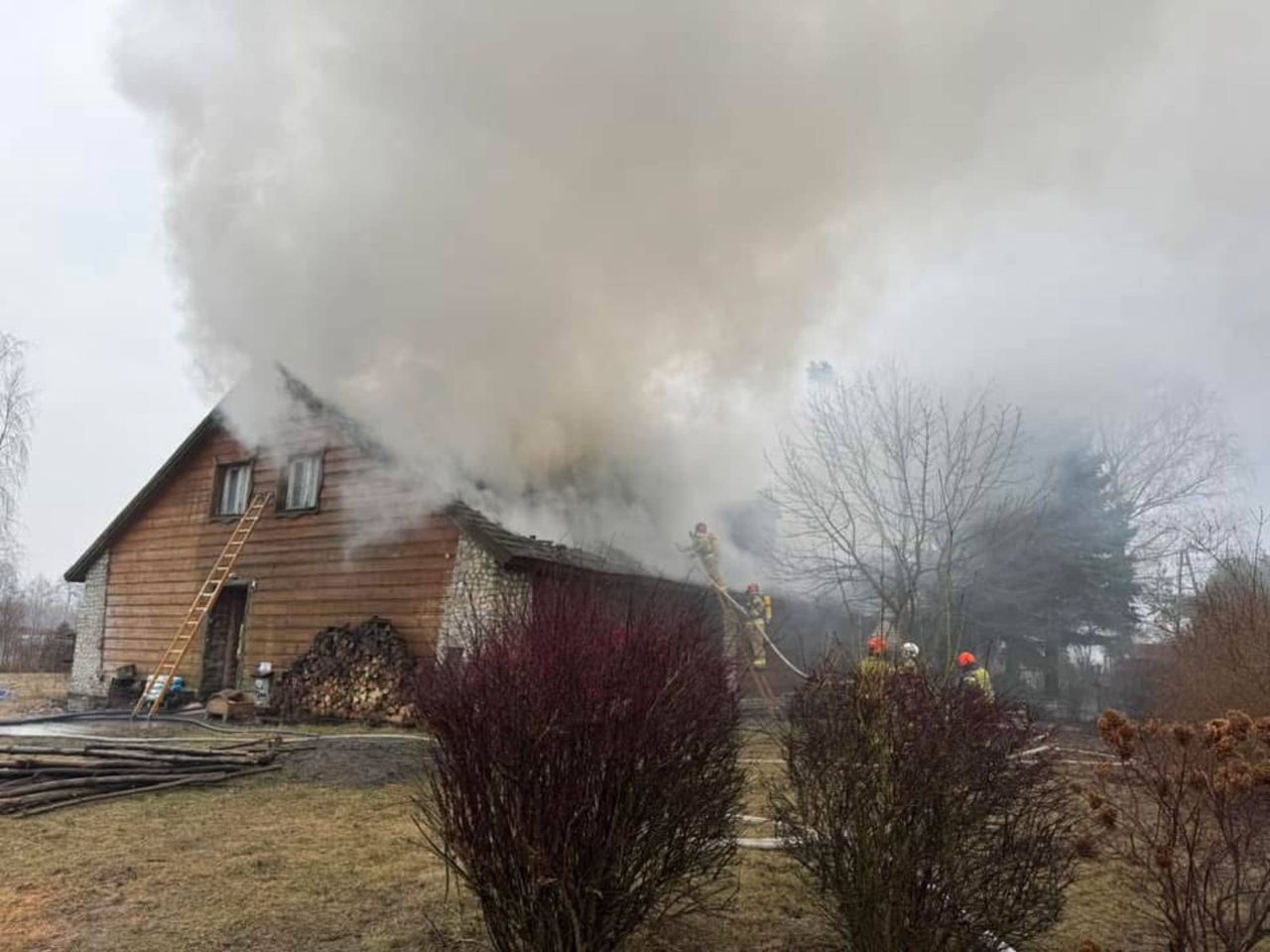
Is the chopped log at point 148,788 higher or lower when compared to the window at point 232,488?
lower

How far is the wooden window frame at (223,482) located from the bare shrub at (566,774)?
13.4 meters

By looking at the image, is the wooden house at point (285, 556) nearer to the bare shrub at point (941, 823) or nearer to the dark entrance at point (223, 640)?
the dark entrance at point (223, 640)

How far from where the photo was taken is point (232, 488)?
1614cm

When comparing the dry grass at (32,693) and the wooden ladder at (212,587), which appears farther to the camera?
the dry grass at (32,693)

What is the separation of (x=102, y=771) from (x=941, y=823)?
23.1 feet

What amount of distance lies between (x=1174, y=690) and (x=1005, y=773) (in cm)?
858

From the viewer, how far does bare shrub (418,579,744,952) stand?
3160mm

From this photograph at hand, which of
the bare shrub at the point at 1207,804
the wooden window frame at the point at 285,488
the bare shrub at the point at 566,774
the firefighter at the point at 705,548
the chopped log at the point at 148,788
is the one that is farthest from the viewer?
the wooden window frame at the point at 285,488

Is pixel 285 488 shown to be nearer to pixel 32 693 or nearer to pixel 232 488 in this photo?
pixel 232 488

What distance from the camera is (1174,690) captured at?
1017 cm

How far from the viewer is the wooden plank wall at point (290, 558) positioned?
1267 centimetres

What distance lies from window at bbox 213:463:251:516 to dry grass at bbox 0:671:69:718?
14.7ft

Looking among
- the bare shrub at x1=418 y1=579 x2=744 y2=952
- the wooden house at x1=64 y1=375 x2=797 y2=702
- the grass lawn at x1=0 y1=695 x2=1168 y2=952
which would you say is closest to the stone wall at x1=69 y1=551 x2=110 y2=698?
the wooden house at x1=64 y1=375 x2=797 y2=702

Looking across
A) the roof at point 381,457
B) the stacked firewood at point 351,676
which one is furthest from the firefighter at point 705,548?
the stacked firewood at point 351,676
